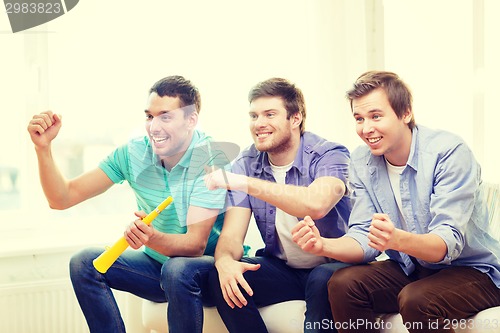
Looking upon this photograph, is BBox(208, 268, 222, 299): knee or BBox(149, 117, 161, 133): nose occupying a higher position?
BBox(149, 117, 161, 133): nose

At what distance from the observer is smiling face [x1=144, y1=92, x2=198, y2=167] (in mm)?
1957

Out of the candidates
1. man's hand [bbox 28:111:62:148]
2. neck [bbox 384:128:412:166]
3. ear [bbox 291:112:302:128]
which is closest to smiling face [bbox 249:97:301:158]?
ear [bbox 291:112:302:128]

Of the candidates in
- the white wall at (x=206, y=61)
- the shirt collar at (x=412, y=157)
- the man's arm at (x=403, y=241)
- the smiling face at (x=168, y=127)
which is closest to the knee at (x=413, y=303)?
the man's arm at (x=403, y=241)

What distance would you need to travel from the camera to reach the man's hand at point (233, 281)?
1717 millimetres

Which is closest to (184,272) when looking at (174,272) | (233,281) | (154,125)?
(174,272)

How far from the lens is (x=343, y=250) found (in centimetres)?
168

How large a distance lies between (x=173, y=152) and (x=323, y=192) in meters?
0.47

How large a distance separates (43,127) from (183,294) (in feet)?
1.92

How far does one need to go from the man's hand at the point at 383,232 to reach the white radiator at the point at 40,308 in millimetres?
1289

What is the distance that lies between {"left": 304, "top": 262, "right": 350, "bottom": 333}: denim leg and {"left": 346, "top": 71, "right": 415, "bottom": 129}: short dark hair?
45 centimetres

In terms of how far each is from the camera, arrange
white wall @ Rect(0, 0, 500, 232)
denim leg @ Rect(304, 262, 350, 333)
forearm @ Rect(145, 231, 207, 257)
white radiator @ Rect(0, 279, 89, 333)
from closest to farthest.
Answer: denim leg @ Rect(304, 262, 350, 333) → forearm @ Rect(145, 231, 207, 257) → white radiator @ Rect(0, 279, 89, 333) → white wall @ Rect(0, 0, 500, 232)

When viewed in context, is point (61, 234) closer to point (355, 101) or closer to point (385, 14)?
point (355, 101)

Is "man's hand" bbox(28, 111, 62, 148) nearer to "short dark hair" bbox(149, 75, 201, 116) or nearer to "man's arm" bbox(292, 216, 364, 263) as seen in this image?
"short dark hair" bbox(149, 75, 201, 116)

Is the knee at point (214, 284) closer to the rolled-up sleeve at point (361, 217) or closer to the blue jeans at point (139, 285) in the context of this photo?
the blue jeans at point (139, 285)
